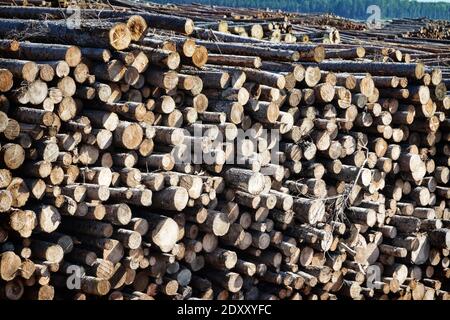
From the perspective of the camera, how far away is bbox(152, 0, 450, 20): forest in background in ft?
208

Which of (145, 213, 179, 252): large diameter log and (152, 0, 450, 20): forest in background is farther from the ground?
(145, 213, 179, 252): large diameter log

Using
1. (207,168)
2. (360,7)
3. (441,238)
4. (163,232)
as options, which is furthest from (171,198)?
(360,7)

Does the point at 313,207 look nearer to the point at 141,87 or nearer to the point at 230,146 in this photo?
the point at 230,146

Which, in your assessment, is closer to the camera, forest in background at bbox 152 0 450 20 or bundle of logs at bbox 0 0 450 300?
bundle of logs at bbox 0 0 450 300

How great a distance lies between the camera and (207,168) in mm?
6840

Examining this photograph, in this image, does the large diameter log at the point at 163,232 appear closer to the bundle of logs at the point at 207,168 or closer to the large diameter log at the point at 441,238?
the bundle of logs at the point at 207,168

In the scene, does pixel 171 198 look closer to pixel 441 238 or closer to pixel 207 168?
pixel 207 168

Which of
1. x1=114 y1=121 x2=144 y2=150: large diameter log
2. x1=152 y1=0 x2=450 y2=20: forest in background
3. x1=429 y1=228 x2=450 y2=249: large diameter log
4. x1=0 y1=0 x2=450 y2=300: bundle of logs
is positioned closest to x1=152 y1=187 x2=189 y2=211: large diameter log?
x1=0 y1=0 x2=450 y2=300: bundle of logs

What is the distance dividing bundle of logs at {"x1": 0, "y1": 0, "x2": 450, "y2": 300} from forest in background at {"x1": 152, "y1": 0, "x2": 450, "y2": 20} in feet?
177

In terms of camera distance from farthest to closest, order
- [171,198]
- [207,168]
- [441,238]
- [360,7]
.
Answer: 1. [360,7]
2. [441,238]
3. [207,168]
4. [171,198]

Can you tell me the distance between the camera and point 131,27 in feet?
21.1

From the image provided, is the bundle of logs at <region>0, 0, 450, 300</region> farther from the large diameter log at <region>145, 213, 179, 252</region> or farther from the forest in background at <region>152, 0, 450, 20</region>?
the forest in background at <region>152, 0, 450, 20</region>

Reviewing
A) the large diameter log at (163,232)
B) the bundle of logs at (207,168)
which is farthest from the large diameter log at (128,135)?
the large diameter log at (163,232)

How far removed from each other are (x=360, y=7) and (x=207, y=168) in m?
61.7
